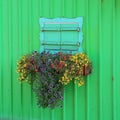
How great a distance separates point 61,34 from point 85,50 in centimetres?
45

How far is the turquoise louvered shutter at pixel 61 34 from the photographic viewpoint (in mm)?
4891

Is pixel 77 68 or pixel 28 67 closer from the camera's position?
pixel 77 68

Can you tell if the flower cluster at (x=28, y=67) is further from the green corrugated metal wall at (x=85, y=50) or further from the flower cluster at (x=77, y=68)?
the flower cluster at (x=77, y=68)

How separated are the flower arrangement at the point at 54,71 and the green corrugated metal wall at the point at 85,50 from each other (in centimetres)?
20

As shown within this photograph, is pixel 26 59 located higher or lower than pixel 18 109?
higher

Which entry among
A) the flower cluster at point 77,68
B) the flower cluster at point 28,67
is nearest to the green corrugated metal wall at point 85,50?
the flower cluster at point 77,68

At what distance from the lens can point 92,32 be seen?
4777 mm

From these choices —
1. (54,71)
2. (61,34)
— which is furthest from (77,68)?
(61,34)

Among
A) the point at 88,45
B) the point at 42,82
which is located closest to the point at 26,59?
the point at 42,82

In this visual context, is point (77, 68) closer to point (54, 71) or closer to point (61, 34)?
point (54, 71)

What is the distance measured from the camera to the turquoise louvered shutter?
4891 millimetres

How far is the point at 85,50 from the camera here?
15.9ft

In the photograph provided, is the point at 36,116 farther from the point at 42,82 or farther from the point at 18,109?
the point at 42,82
